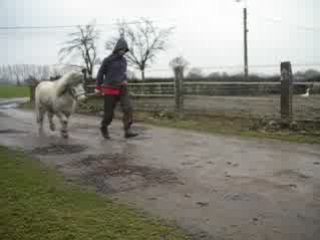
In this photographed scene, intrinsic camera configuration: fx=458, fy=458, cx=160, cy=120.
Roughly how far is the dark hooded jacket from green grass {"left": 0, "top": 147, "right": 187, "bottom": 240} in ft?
13.3

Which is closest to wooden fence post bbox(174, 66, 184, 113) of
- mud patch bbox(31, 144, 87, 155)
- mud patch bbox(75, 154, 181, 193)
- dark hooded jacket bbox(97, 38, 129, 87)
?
dark hooded jacket bbox(97, 38, 129, 87)

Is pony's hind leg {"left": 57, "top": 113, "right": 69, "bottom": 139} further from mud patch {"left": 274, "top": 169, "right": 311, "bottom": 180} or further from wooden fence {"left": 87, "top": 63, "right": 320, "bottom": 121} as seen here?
mud patch {"left": 274, "top": 169, "right": 311, "bottom": 180}

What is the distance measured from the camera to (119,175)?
584 centimetres

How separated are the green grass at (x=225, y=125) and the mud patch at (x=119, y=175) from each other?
3.70m

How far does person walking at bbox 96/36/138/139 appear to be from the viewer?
932 cm

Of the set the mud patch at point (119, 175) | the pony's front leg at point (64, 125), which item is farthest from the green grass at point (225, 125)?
the mud patch at point (119, 175)

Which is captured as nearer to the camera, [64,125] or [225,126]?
[64,125]

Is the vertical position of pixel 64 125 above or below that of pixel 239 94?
below

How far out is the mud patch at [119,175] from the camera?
5328 millimetres

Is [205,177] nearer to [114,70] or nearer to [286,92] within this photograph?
[114,70]

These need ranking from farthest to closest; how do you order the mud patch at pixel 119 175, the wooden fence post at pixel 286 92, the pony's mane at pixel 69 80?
the wooden fence post at pixel 286 92 → the pony's mane at pixel 69 80 → the mud patch at pixel 119 175

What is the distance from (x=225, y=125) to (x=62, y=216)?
7.49 meters

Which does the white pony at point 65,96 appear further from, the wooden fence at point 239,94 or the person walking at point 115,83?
the wooden fence at point 239,94

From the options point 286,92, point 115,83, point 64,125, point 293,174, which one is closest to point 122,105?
point 115,83
